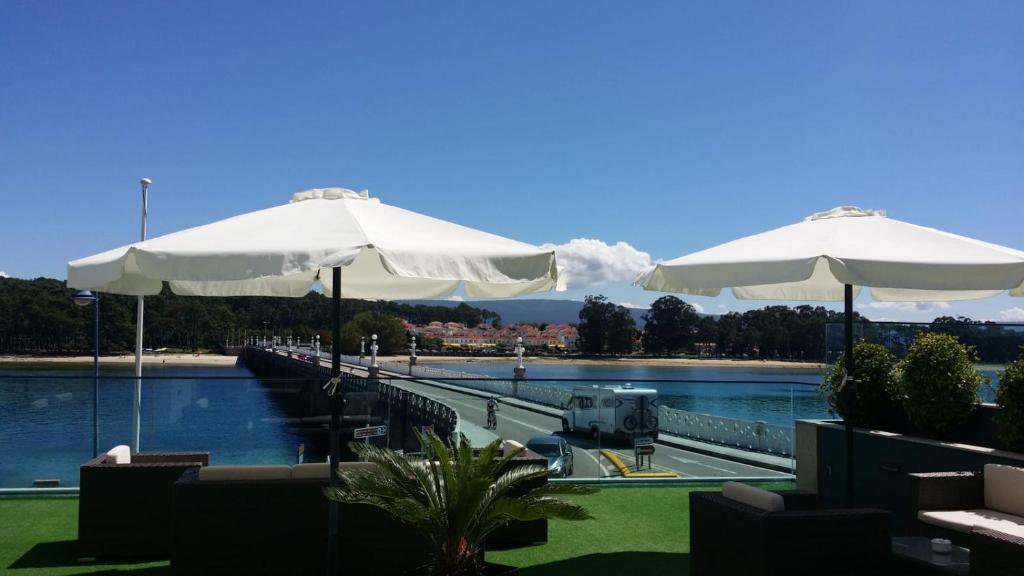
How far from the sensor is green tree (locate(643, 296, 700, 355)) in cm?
7981

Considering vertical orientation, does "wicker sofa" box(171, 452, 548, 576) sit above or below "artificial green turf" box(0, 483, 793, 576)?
above

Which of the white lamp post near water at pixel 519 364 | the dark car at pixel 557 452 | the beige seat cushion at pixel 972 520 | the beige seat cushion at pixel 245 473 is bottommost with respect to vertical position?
the white lamp post near water at pixel 519 364

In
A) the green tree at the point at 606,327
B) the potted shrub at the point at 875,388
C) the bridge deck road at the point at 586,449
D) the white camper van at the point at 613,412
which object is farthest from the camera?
the green tree at the point at 606,327

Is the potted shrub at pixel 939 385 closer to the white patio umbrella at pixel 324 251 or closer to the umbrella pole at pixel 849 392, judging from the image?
the umbrella pole at pixel 849 392

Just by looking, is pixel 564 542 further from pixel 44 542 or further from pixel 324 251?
pixel 44 542

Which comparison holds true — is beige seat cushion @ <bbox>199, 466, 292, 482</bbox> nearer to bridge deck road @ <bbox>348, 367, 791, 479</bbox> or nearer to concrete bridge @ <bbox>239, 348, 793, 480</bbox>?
concrete bridge @ <bbox>239, 348, 793, 480</bbox>

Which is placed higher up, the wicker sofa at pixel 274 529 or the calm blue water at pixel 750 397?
the calm blue water at pixel 750 397

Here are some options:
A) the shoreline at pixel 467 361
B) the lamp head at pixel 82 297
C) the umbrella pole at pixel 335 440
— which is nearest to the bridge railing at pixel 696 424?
the umbrella pole at pixel 335 440

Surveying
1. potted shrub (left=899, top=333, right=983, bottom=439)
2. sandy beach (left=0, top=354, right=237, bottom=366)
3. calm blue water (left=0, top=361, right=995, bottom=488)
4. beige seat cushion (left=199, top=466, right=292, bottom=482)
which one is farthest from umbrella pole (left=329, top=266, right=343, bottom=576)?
sandy beach (left=0, top=354, right=237, bottom=366)

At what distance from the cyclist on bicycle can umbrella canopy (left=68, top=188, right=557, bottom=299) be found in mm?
3484

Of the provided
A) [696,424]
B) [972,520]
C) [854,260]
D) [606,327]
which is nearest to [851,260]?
[854,260]

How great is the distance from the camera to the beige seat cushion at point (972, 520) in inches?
171

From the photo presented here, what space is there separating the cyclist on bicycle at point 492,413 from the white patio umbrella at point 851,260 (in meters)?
3.24

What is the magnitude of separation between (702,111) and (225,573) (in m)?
11.9
